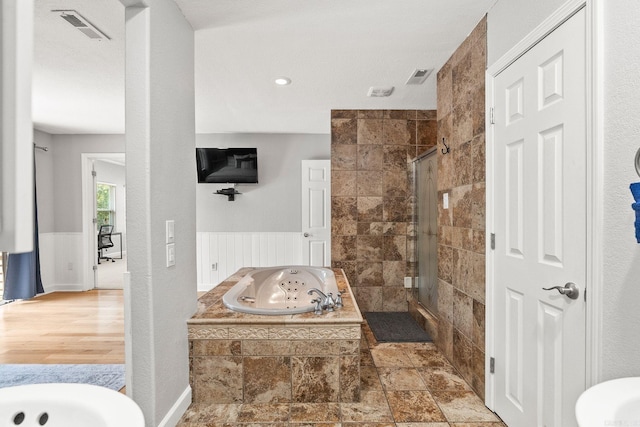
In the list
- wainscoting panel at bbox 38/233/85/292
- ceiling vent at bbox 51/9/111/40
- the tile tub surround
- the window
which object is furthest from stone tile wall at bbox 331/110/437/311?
the window

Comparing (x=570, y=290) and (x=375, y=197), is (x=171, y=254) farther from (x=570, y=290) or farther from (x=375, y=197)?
(x=375, y=197)

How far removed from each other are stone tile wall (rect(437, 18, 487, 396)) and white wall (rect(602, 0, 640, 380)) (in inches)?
33.2

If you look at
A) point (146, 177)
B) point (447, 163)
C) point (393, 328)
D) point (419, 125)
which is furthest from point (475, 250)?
point (419, 125)

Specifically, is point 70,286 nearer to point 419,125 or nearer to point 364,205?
point 364,205

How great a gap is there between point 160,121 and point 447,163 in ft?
6.43

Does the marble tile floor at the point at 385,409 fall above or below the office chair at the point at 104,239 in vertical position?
below

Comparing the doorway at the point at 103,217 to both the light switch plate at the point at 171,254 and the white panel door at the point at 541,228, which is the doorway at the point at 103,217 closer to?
the light switch plate at the point at 171,254

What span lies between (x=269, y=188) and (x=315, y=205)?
81 centimetres

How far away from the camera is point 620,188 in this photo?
117cm

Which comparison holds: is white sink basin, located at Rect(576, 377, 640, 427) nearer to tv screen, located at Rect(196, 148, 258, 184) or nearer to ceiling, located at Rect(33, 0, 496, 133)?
ceiling, located at Rect(33, 0, 496, 133)

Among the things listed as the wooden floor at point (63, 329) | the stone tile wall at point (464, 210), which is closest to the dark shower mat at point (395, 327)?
the stone tile wall at point (464, 210)

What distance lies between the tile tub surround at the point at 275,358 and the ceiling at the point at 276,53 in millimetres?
1799

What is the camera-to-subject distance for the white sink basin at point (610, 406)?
0.70 metres

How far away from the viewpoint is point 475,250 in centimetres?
217
